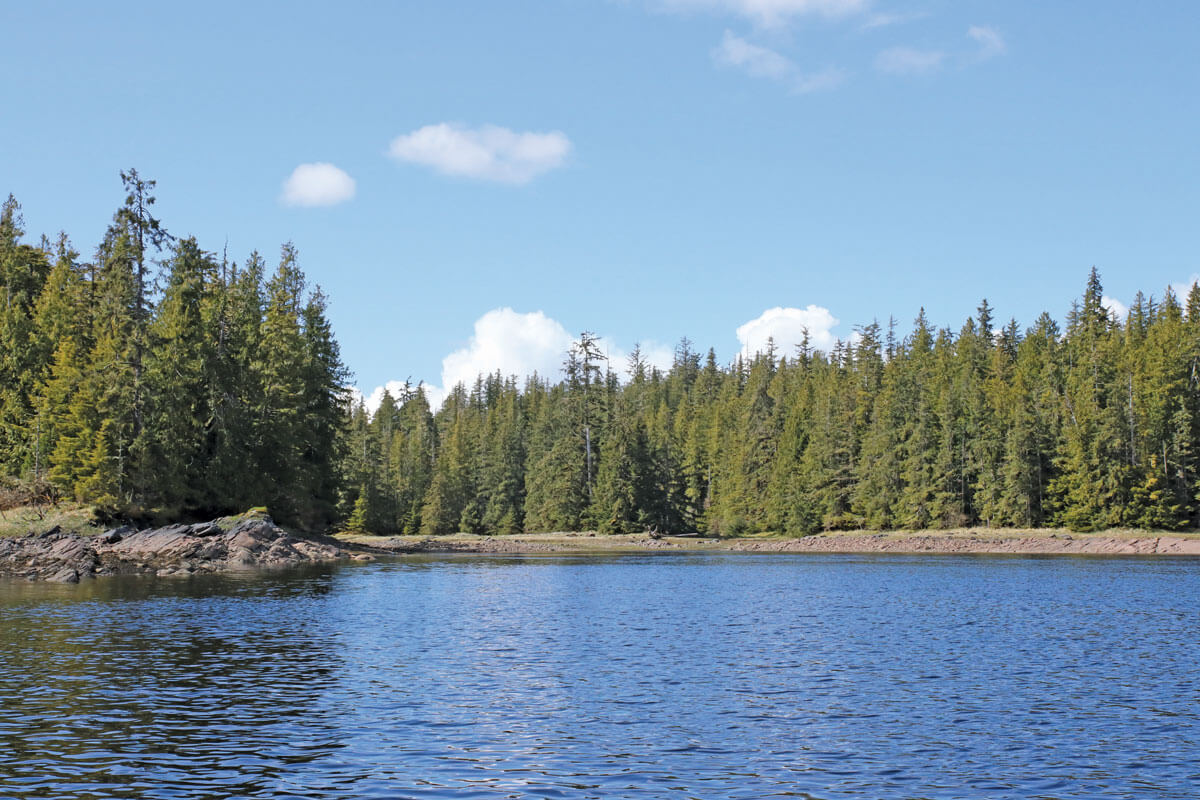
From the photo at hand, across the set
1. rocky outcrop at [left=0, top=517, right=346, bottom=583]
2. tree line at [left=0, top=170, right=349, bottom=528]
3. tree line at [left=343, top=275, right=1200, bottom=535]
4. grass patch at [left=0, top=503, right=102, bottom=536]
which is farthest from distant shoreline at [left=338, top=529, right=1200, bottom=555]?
grass patch at [left=0, top=503, right=102, bottom=536]

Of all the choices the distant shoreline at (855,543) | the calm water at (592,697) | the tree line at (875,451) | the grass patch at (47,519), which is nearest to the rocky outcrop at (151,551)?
the grass patch at (47,519)

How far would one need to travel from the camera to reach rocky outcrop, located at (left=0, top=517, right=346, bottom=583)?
5475 centimetres

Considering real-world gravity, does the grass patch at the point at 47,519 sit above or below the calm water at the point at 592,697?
above

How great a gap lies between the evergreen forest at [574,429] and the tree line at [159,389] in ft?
0.63

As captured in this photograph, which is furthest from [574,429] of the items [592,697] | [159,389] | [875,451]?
[592,697]

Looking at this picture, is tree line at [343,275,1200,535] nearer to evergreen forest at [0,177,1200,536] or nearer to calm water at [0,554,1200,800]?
evergreen forest at [0,177,1200,536]

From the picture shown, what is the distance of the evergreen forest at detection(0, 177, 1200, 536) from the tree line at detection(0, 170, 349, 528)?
0.63ft

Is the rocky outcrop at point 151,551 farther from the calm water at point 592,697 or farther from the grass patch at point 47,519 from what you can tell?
the calm water at point 592,697

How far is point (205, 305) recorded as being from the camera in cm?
7725

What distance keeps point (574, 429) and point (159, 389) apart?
68596mm

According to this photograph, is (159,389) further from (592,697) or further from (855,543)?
(855,543)

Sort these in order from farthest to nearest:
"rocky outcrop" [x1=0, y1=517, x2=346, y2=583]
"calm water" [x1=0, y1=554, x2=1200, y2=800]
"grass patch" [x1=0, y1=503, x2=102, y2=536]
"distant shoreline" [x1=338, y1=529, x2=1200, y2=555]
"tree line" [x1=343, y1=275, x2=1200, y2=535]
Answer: "tree line" [x1=343, y1=275, x2=1200, y2=535], "distant shoreline" [x1=338, y1=529, x2=1200, y2=555], "grass patch" [x1=0, y1=503, x2=102, y2=536], "rocky outcrop" [x1=0, y1=517, x2=346, y2=583], "calm water" [x1=0, y1=554, x2=1200, y2=800]

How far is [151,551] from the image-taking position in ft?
199

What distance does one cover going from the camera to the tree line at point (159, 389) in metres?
64.6
